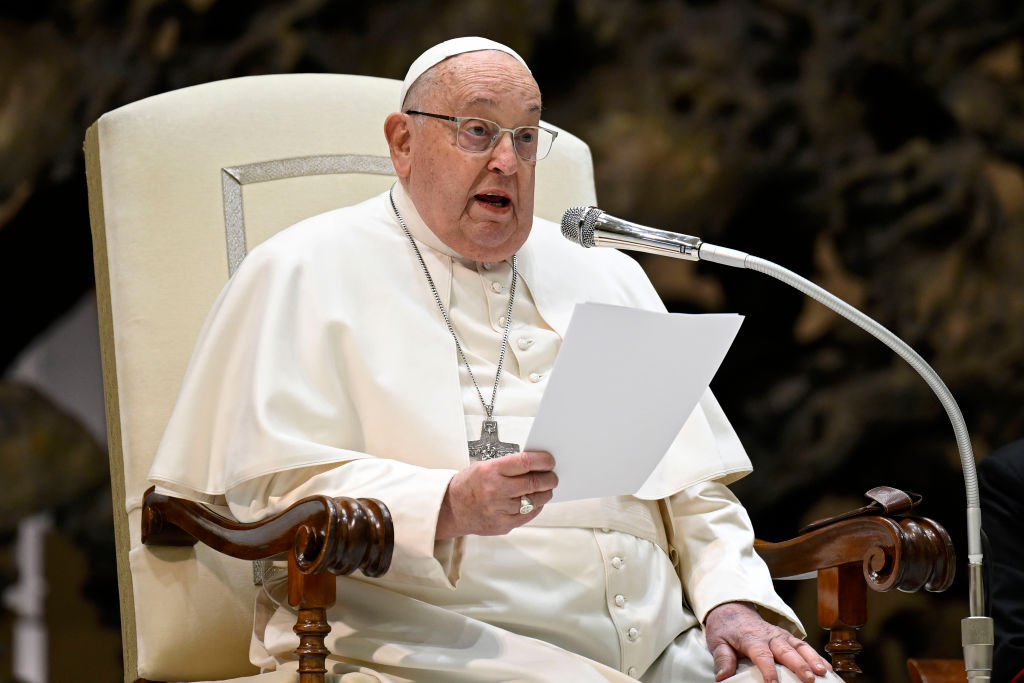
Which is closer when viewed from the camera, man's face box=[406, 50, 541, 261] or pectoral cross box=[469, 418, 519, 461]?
pectoral cross box=[469, 418, 519, 461]

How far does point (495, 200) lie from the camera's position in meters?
2.80

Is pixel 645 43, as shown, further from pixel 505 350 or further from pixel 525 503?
pixel 525 503

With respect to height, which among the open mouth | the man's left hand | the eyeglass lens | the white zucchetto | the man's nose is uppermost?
the white zucchetto

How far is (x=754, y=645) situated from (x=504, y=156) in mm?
1107


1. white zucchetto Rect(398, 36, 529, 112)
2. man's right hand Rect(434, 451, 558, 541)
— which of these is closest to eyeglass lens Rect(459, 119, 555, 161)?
Answer: white zucchetto Rect(398, 36, 529, 112)

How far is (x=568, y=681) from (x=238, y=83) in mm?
1702

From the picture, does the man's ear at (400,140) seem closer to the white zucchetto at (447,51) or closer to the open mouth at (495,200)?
the white zucchetto at (447,51)

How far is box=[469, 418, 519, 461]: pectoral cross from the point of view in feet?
8.50

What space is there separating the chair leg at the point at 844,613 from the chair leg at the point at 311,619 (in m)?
1.02

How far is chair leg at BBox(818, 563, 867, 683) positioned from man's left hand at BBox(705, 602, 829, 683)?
0.08 meters

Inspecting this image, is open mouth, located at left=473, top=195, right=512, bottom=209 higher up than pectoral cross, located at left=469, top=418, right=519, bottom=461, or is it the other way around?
open mouth, located at left=473, top=195, right=512, bottom=209

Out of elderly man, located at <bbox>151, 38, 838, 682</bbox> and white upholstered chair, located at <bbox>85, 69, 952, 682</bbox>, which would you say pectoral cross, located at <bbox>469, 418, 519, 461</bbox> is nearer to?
elderly man, located at <bbox>151, 38, 838, 682</bbox>

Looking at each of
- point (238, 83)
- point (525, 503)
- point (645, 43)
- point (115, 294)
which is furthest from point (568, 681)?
point (645, 43)

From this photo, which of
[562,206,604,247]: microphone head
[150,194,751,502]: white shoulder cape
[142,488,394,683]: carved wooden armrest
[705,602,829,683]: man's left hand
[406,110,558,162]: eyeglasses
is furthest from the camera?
[406,110,558,162]: eyeglasses
